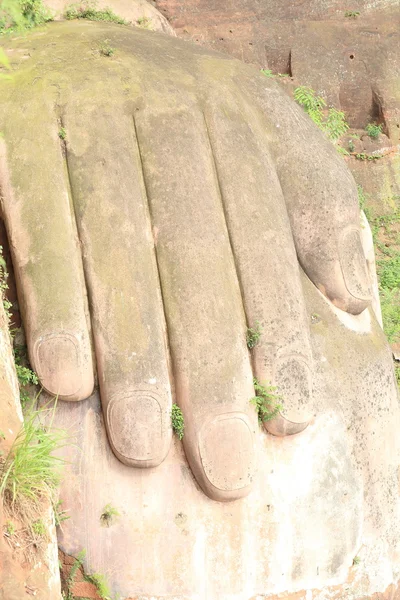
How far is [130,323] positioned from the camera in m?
5.43

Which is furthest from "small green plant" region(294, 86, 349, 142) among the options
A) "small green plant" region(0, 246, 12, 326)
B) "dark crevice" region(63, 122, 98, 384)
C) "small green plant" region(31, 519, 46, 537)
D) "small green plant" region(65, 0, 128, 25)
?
"small green plant" region(31, 519, 46, 537)

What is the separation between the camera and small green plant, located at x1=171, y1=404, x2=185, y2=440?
5.42 m

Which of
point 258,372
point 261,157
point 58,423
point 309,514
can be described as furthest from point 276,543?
point 261,157

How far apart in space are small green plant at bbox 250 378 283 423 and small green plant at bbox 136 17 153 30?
12.6 ft

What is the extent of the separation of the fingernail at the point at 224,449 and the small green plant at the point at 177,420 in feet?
0.42

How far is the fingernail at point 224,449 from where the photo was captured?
536cm

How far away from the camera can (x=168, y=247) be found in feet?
18.5

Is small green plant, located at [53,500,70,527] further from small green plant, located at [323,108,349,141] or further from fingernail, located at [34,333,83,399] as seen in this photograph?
small green plant, located at [323,108,349,141]

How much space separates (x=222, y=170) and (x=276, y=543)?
2.29 meters

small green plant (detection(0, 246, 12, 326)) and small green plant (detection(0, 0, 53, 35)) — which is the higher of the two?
small green plant (detection(0, 0, 53, 35))

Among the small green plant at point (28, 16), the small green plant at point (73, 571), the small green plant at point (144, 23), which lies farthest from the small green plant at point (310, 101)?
the small green plant at point (73, 571)

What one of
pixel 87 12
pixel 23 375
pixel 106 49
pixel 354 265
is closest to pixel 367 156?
pixel 87 12

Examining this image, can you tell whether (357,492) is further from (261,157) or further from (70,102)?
(70,102)

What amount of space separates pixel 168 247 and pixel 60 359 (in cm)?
92
